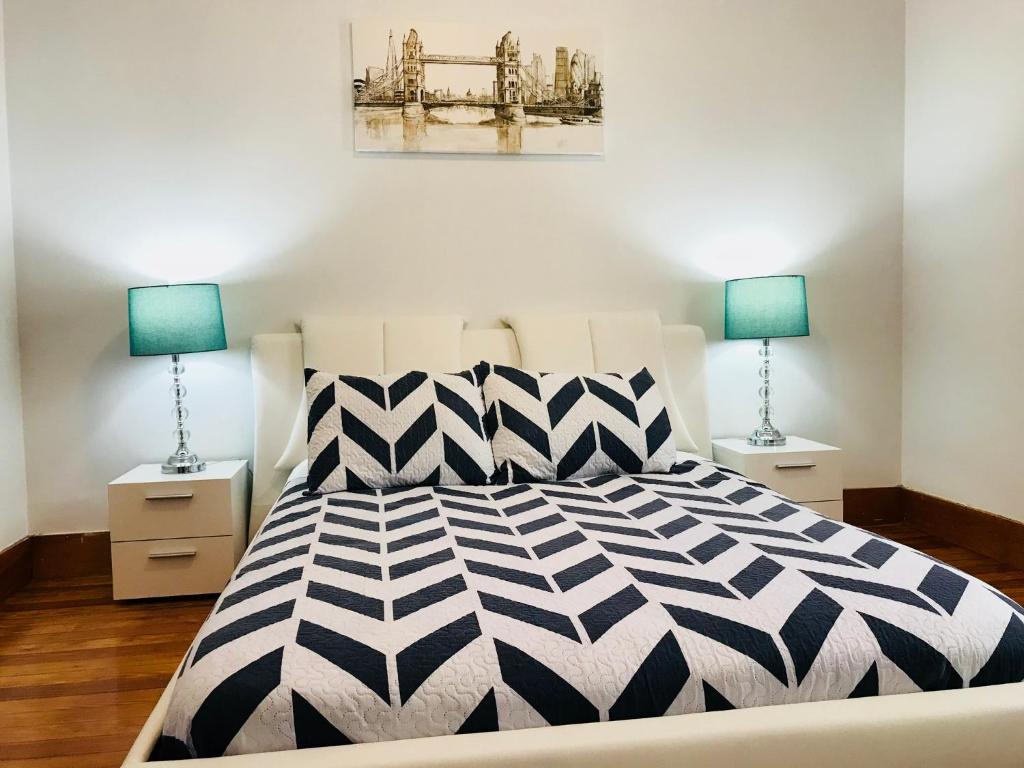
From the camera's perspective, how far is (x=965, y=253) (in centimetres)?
321

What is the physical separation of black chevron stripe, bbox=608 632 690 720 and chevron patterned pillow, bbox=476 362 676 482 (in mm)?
1248

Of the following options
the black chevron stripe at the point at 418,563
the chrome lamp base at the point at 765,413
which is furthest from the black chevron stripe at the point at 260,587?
the chrome lamp base at the point at 765,413

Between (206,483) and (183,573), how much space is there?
337 millimetres

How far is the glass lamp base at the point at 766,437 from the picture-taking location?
318 centimetres

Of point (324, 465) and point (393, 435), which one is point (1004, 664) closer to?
point (393, 435)

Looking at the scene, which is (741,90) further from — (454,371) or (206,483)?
(206,483)

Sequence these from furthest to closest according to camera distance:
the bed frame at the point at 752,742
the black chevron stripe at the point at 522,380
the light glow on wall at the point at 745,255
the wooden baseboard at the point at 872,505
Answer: the wooden baseboard at the point at 872,505
the light glow on wall at the point at 745,255
the black chevron stripe at the point at 522,380
the bed frame at the point at 752,742

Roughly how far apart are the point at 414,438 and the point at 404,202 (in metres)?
1.21

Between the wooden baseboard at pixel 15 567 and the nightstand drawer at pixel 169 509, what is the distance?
484mm

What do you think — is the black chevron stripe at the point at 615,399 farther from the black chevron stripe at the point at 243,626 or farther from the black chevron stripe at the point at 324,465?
the black chevron stripe at the point at 243,626

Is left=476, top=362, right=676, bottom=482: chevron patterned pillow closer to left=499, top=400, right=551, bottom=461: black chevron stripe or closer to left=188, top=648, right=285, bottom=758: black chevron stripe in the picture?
left=499, top=400, right=551, bottom=461: black chevron stripe

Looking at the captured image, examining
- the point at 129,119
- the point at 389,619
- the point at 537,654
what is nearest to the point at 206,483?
the point at 129,119

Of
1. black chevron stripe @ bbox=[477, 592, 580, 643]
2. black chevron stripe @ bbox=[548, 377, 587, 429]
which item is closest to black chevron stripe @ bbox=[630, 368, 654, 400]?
black chevron stripe @ bbox=[548, 377, 587, 429]

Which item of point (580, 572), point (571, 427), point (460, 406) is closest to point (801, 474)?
point (571, 427)
